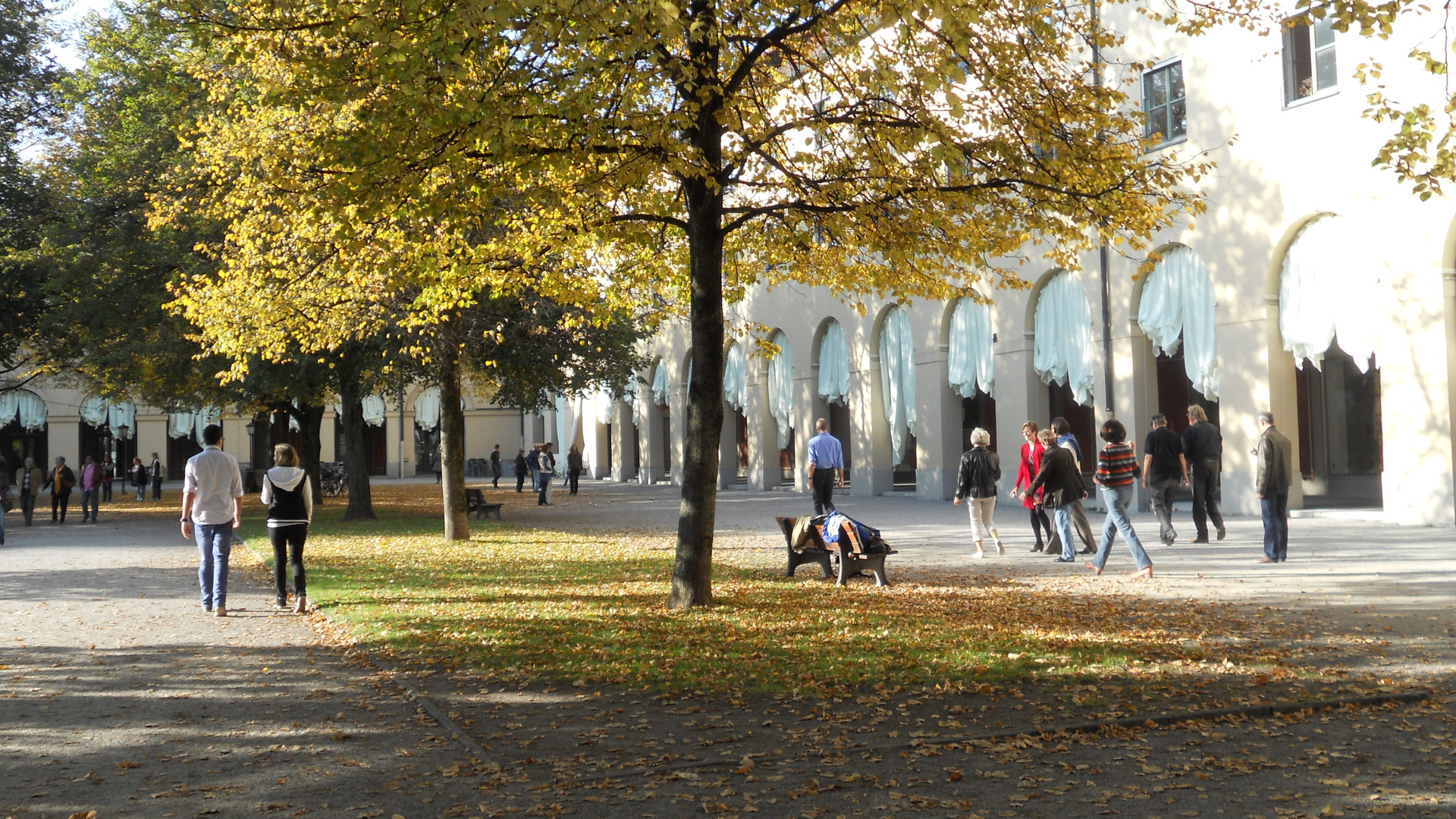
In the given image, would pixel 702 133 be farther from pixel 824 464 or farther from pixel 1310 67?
pixel 1310 67

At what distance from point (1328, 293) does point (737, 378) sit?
65.3 feet

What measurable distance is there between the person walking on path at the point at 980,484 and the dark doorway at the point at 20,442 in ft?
189

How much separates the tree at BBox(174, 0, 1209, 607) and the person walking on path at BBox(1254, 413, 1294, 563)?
10.7 ft

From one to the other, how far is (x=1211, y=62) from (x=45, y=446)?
58350 mm

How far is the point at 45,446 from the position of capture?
5944 centimetres

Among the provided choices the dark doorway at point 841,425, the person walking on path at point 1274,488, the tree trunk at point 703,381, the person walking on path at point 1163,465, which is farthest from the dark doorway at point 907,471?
the tree trunk at point 703,381

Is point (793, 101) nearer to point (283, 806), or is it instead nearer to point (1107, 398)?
point (1107, 398)

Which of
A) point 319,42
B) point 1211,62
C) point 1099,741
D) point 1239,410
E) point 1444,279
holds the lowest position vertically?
point 1099,741

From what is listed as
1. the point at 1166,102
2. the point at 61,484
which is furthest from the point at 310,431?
the point at 1166,102

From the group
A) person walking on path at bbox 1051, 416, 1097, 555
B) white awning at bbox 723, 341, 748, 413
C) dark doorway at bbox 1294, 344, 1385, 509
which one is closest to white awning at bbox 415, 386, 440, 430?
white awning at bbox 723, 341, 748, 413

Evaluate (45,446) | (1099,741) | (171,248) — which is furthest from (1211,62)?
(45,446)

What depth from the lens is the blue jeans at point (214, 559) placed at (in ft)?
35.7

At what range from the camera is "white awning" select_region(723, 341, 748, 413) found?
35469 millimetres

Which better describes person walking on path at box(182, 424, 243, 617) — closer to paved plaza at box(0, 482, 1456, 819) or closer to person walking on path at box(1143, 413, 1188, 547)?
paved plaza at box(0, 482, 1456, 819)
